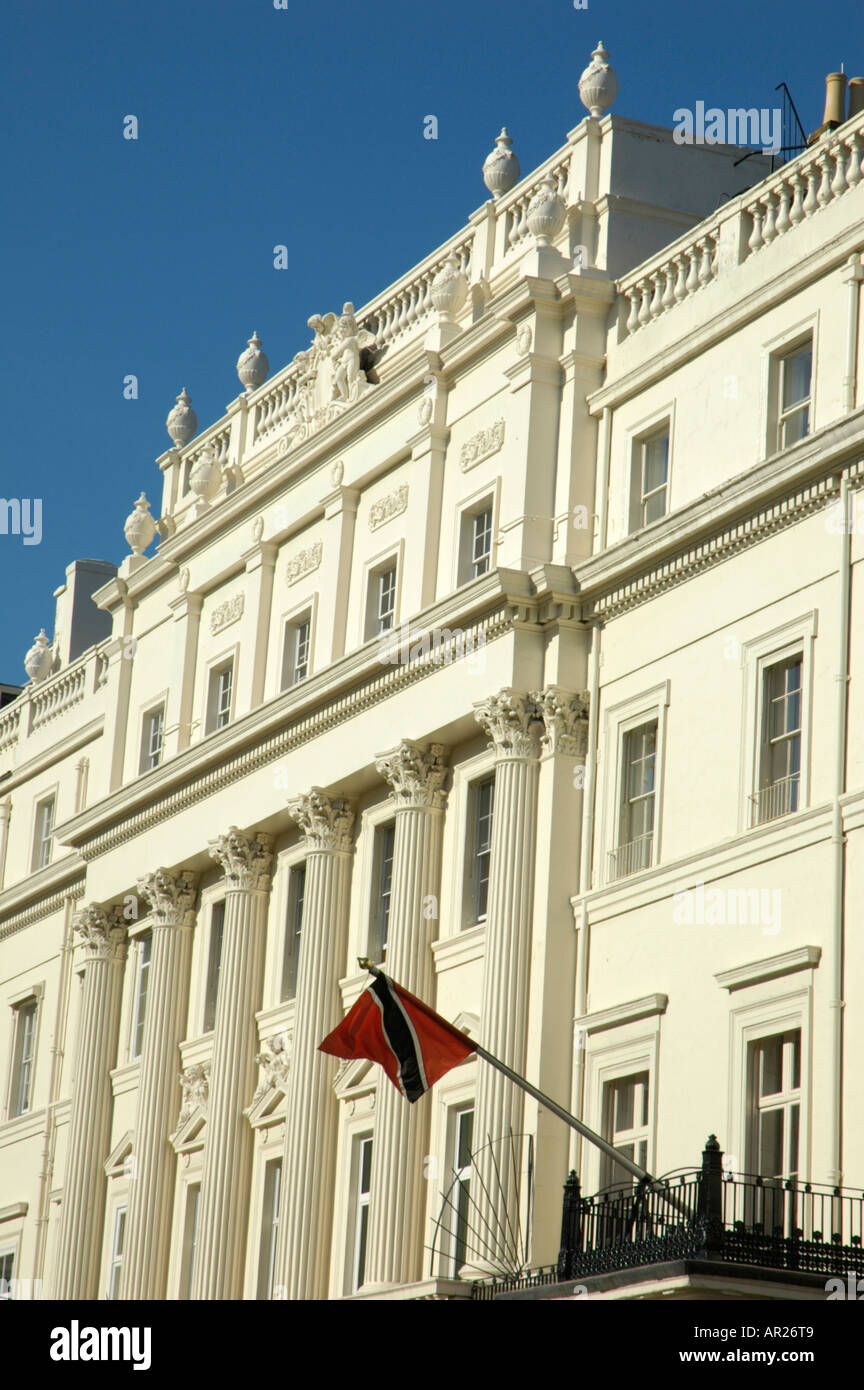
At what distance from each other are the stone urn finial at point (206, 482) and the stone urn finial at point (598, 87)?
10641mm

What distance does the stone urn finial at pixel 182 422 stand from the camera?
43438 mm

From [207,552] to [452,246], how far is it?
7.73 m

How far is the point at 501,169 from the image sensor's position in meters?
34.6

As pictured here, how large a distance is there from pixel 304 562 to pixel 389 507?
2.62 metres

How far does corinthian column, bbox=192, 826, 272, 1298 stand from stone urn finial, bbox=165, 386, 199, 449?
892 centimetres

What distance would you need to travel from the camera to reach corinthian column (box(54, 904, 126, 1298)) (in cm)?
→ 3962

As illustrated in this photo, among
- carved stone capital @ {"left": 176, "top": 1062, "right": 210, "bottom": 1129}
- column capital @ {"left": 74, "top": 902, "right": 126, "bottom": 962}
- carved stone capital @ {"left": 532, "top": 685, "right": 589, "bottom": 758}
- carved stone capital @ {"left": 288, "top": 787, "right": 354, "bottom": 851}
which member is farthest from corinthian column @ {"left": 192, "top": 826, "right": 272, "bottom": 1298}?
carved stone capital @ {"left": 532, "top": 685, "right": 589, "bottom": 758}

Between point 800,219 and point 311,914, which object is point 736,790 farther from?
point 311,914

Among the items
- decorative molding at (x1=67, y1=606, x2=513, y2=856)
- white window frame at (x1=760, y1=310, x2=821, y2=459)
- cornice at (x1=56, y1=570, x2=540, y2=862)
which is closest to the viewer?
white window frame at (x1=760, y1=310, x2=821, y2=459)

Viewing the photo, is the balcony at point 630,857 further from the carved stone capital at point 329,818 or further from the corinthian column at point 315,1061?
the carved stone capital at point 329,818

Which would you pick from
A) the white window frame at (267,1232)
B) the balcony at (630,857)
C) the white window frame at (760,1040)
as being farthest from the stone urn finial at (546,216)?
the white window frame at (267,1232)

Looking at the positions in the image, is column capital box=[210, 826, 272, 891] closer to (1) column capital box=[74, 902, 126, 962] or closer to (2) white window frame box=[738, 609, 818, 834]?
(1) column capital box=[74, 902, 126, 962]

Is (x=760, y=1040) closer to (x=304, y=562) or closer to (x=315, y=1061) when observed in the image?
(x=315, y=1061)

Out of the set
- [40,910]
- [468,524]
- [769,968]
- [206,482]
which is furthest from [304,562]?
[769,968]
